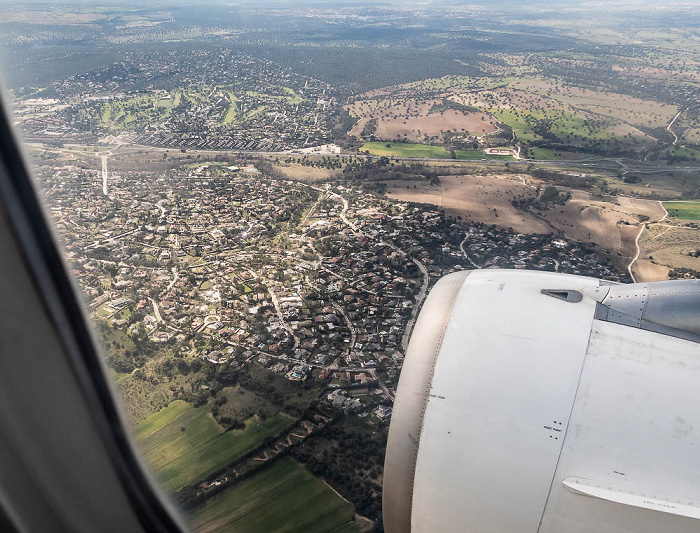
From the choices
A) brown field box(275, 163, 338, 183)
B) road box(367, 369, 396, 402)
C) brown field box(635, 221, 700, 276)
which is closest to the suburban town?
road box(367, 369, 396, 402)

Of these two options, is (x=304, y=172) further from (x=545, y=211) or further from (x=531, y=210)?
(x=545, y=211)

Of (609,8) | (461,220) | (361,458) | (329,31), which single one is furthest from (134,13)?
(609,8)

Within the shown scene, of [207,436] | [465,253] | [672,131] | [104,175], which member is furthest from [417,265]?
[672,131]

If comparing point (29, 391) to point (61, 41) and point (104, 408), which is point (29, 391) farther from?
point (61, 41)

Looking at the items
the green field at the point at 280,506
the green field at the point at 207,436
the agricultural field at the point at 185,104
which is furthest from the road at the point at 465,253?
the agricultural field at the point at 185,104

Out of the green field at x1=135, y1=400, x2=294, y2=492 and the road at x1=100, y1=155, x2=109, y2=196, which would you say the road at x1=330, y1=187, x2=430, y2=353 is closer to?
the green field at x1=135, y1=400, x2=294, y2=492

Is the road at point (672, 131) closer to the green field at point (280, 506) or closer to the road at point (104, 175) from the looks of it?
the green field at point (280, 506)
